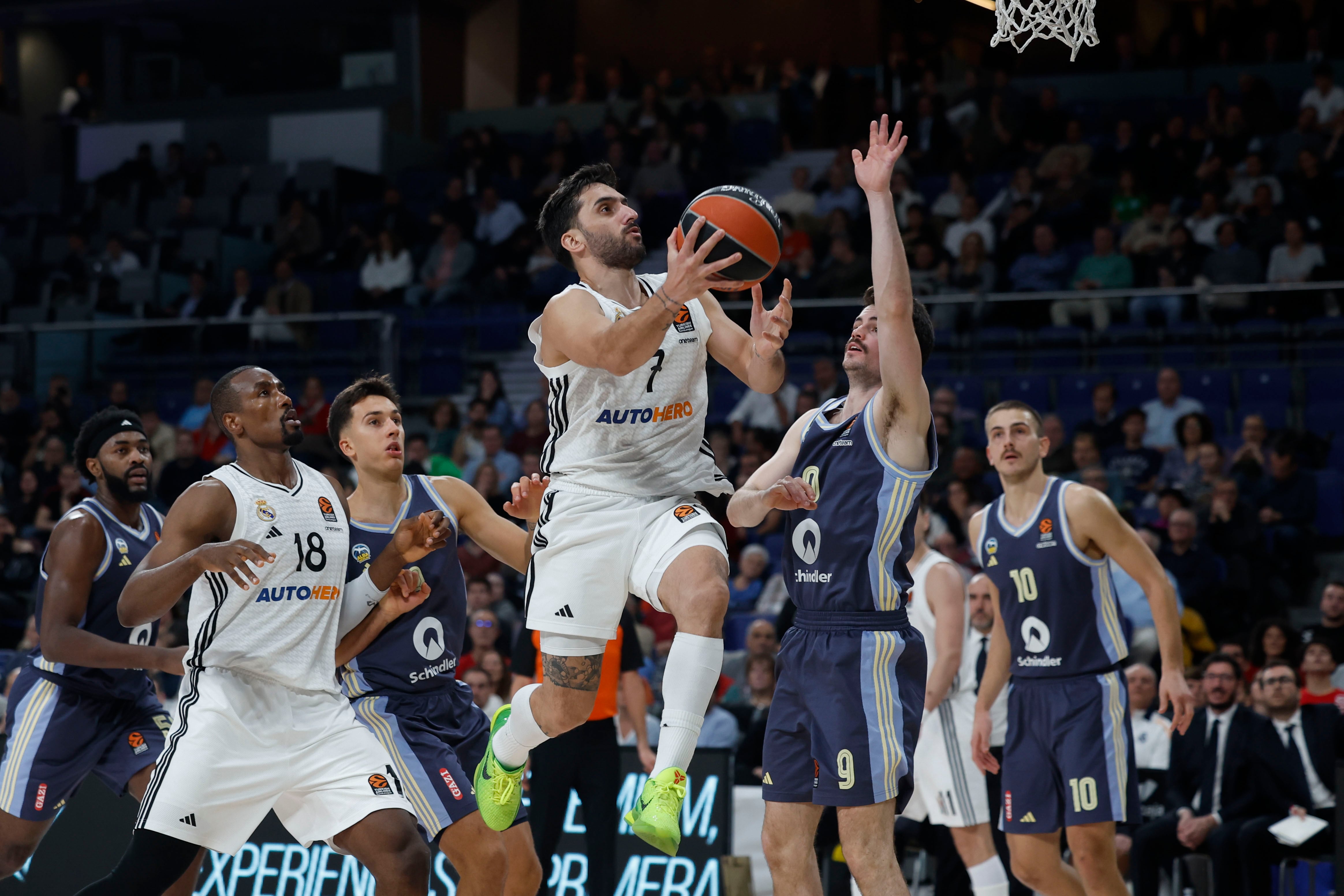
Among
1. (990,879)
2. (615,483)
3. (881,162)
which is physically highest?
(881,162)

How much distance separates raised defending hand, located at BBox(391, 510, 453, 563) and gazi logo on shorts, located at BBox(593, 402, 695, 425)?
720mm

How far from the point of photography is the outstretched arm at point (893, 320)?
4672 millimetres

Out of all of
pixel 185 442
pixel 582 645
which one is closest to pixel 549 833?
pixel 582 645

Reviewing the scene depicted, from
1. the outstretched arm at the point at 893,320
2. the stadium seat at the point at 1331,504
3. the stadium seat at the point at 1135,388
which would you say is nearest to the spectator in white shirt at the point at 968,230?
the stadium seat at the point at 1135,388

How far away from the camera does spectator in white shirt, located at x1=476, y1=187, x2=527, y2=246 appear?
54.0ft

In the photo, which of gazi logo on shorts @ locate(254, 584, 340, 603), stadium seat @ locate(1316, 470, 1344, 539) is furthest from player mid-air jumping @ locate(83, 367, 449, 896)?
stadium seat @ locate(1316, 470, 1344, 539)

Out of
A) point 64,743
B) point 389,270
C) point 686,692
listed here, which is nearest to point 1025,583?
point 686,692

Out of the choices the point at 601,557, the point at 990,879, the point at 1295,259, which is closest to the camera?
the point at 601,557

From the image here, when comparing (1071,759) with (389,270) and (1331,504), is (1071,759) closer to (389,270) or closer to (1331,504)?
(1331,504)

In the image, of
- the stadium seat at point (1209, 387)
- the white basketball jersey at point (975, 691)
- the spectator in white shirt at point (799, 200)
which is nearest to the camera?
the white basketball jersey at point (975, 691)

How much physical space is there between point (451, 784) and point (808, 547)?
5.23 feet

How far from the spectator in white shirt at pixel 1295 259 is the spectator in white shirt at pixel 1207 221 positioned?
752 mm

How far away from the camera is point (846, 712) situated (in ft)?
16.1

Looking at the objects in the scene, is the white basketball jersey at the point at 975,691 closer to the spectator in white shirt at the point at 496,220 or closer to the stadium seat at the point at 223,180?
the spectator in white shirt at the point at 496,220
